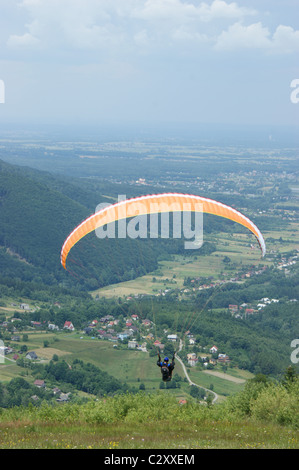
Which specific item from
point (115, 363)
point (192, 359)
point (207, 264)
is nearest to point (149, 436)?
point (115, 363)

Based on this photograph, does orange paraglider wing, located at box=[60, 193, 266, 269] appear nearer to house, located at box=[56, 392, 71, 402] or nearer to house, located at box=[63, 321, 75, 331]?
house, located at box=[56, 392, 71, 402]

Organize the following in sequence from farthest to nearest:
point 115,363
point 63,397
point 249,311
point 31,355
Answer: point 249,311
point 31,355
point 115,363
point 63,397

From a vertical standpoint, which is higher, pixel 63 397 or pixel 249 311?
pixel 63 397

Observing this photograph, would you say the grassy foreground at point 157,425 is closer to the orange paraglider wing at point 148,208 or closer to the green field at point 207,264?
the orange paraglider wing at point 148,208

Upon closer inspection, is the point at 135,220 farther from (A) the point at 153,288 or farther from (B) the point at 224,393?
(B) the point at 224,393

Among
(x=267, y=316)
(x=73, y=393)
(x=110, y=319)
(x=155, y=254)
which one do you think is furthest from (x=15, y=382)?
(x=155, y=254)

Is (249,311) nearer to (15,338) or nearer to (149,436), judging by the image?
(15,338)

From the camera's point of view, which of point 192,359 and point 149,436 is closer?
point 149,436
